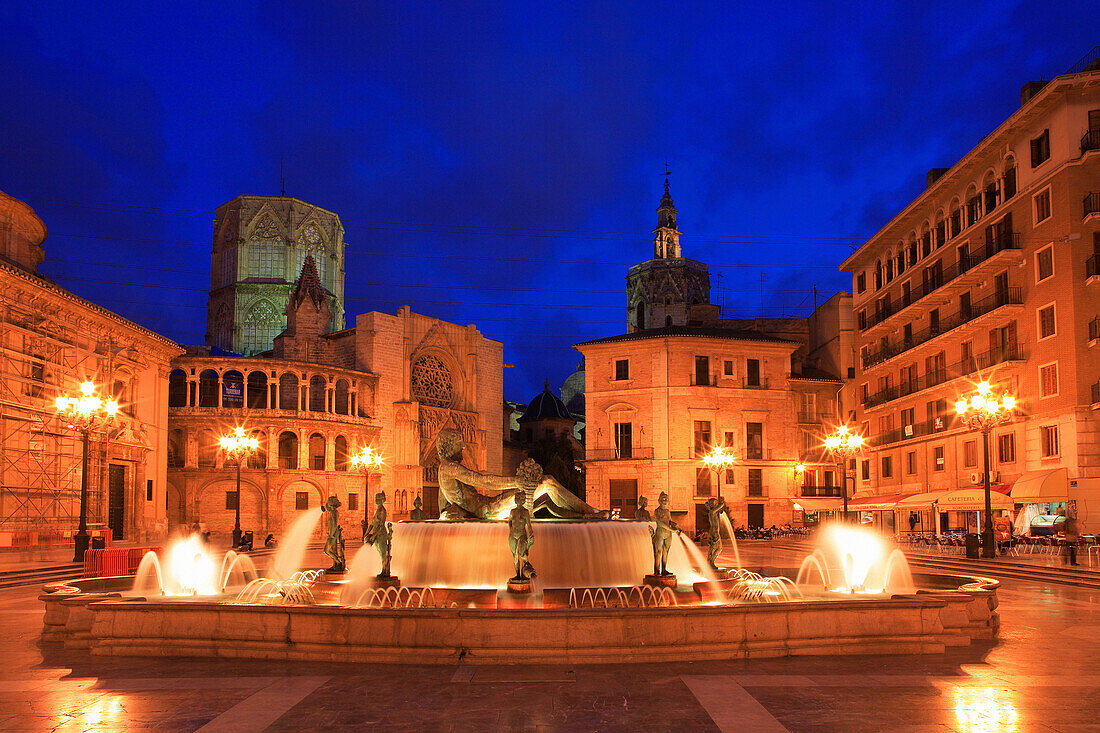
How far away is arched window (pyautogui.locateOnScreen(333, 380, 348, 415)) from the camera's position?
6031 cm

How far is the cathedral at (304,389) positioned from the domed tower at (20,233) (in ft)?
44.6

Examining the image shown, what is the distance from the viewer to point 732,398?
51312 mm

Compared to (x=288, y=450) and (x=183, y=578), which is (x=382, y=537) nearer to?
(x=183, y=578)

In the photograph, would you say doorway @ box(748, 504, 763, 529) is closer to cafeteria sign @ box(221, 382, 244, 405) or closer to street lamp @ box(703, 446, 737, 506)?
street lamp @ box(703, 446, 737, 506)

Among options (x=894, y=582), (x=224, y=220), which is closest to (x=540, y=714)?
(x=894, y=582)

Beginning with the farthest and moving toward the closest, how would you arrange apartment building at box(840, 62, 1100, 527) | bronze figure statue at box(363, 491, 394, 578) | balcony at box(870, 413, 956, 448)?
balcony at box(870, 413, 956, 448), apartment building at box(840, 62, 1100, 527), bronze figure statue at box(363, 491, 394, 578)

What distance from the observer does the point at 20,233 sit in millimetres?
39344

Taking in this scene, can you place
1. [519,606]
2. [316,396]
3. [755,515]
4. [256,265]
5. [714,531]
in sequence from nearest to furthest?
1. [519,606]
2. [714,531]
3. [755,515]
4. [316,396]
5. [256,265]

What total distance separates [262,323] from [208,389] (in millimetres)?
18592

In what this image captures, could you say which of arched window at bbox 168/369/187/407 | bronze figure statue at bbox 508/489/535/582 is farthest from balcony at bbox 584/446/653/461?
bronze figure statue at bbox 508/489/535/582

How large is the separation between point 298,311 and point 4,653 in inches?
2143

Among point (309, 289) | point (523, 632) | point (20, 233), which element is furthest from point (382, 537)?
point (309, 289)

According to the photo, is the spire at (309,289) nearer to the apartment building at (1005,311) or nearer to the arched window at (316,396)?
the arched window at (316,396)

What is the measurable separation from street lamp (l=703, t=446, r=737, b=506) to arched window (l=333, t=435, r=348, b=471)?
2388 centimetres
